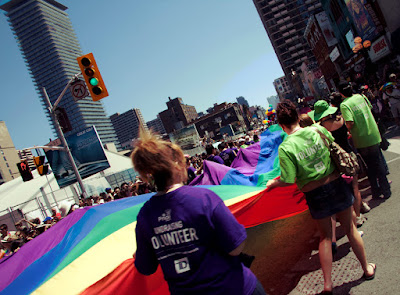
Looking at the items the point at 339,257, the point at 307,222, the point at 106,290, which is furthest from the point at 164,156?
the point at 307,222

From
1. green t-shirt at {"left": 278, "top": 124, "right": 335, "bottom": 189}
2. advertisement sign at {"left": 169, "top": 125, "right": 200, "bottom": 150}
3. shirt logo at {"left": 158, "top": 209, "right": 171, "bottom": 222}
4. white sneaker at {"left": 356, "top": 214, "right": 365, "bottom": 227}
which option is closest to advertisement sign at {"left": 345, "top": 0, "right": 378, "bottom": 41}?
white sneaker at {"left": 356, "top": 214, "right": 365, "bottom": 227}

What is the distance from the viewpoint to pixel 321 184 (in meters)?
2.88

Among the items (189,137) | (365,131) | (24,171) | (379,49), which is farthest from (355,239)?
(189,137)

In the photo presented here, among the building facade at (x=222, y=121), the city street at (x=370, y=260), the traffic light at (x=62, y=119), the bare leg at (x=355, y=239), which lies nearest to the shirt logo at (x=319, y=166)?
the bare leg at (x=355, y=239)

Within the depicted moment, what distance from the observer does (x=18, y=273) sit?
10.5ft

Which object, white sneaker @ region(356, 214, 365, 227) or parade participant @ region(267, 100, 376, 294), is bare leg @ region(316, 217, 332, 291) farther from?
white sneaker @ region(356, 214, 365, 227)

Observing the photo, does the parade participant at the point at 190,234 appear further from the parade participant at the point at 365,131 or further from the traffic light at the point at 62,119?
the traffic light at the point at 62,119

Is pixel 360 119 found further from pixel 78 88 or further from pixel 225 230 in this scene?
pixel 78 88

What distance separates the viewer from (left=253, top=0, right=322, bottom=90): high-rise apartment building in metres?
102

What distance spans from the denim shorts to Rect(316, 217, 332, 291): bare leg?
0.10 m

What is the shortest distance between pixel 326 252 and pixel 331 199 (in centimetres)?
52

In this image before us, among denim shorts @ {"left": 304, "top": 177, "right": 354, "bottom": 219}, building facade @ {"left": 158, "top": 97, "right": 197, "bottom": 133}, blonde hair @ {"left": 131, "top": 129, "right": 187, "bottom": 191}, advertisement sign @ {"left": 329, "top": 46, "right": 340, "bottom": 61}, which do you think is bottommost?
denim shorts @ {"left": 304, "top": 177, "right": 354, "bottom": 219}

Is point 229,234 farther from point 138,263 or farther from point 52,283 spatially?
point 52,283

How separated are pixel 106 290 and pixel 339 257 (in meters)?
2.74
